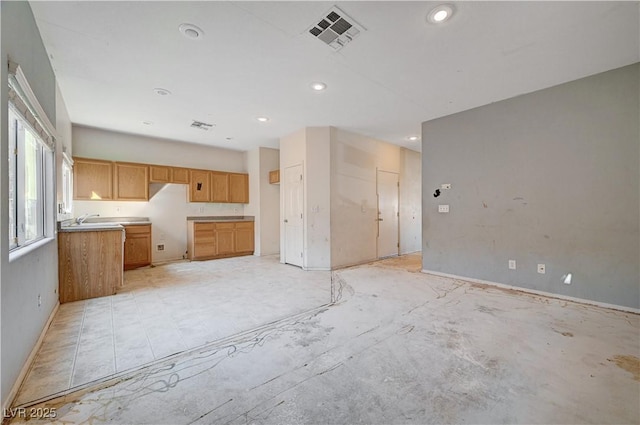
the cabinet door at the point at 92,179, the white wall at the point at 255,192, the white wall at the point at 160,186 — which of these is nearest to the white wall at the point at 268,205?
the white wall at the point at 255,192

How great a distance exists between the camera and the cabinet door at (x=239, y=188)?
6754 millimetres

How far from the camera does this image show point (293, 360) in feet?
6.49

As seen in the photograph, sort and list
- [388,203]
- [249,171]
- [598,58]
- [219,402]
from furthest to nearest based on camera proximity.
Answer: [249,171]
[388,203]
[598,58]
[219,402]

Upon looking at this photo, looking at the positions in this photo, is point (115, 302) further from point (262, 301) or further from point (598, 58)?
point (598, 58)

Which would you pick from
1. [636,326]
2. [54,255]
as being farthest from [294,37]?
[636,326]

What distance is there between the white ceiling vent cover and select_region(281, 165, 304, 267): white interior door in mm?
2850

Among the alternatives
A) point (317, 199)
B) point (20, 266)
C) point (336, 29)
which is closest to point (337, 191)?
point (317, 199)

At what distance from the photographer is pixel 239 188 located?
6.88 m

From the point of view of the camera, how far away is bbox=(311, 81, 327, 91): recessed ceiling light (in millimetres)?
3318

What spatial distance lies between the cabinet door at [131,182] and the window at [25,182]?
2.68 metres

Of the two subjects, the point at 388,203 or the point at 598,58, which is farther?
the point at 388,203

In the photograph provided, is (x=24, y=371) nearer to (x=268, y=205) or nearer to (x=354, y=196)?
(x=354, y=196)

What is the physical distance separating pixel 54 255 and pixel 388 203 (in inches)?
222

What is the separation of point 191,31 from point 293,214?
3.52 metres
